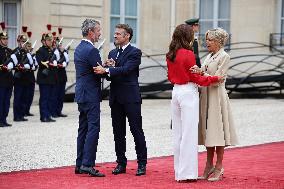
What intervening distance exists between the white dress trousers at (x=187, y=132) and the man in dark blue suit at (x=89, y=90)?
102cm

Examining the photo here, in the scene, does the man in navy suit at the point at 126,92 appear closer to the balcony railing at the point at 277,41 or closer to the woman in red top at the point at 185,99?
the woman in red top at the point at 185,99

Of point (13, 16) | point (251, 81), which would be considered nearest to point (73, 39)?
point (13, 16)

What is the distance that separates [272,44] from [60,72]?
10018 millimetres

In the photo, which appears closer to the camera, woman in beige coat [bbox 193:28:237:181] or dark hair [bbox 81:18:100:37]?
woman in beige coat [bbox 193:28:237:181]

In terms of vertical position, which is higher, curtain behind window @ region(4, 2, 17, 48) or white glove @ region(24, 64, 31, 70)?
curtain behind window @ region(4, 2, 17, 48)

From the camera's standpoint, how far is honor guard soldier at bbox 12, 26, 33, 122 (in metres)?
16.8

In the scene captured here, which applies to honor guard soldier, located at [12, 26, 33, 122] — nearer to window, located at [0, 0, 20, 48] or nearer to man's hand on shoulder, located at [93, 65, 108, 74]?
window, located at [0, 0, 20, 48]

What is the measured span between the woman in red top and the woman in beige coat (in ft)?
0.43

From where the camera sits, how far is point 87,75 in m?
9.51

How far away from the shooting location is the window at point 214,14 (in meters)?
26.3

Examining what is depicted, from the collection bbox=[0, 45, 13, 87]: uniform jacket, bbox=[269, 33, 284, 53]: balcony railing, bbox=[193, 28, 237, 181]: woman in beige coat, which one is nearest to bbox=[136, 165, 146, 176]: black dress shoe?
bbox=[193, 28, 237, 181]: woman in beige coat

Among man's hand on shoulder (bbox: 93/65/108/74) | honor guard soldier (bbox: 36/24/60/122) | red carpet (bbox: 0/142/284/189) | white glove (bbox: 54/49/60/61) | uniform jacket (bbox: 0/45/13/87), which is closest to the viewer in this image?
red carpet (bbox: 0/142/284/189)

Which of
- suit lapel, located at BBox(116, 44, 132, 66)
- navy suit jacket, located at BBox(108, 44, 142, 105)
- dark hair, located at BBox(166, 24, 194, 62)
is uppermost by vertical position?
dark hair, located at BBox(166, 24, 194, 62)

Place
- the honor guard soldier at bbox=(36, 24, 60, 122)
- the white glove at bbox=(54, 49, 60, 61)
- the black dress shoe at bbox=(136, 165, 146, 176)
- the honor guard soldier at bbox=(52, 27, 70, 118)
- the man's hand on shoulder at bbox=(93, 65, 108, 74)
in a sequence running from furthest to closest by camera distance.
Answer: the honor guard soldier at bbox=(52, 27, 70, 118) < the white glove at bbox=(54, 49, 60, 61) < the honor guard soldier at bbox=(36, 24, 60, 122) < the black dress shoe at bbox=(136, 165, 146, 176) < the man's hand on shoulder at bbox=(93, 65, 108, 74)
